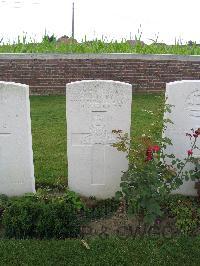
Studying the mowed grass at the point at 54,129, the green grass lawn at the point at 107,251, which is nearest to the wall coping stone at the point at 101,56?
the mowed grass at the point at 54,129

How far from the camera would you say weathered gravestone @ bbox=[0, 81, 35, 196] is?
173 inches

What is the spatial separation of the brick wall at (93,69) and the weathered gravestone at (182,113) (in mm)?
6303

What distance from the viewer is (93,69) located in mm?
10797

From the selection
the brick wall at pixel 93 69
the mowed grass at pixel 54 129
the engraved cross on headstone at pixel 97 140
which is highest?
the brick wall at pixel 93 69

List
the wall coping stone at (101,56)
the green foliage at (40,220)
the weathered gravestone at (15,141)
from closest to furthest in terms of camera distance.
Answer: the green foliage at (40,220), the weathered gravestone at (15,141), the wall coping stone at (101,56)

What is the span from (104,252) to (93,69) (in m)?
7.55

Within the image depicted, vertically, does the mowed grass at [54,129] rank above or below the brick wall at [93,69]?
below

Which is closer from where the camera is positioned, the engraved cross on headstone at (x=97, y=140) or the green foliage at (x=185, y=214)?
the green foliage at (x=185, y=214)

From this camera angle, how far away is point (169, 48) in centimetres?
1266

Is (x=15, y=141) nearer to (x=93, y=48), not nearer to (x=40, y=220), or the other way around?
(x=40, y=220)

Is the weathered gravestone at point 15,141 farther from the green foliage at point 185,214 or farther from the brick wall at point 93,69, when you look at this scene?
the brick wall at point 93,69

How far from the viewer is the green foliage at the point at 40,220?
12.8 feet

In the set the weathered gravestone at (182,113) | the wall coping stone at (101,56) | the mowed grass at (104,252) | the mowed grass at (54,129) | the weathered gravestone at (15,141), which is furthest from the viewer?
the wall coping stone at (101,56)

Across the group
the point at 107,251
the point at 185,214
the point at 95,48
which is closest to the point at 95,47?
the point at 95,48
